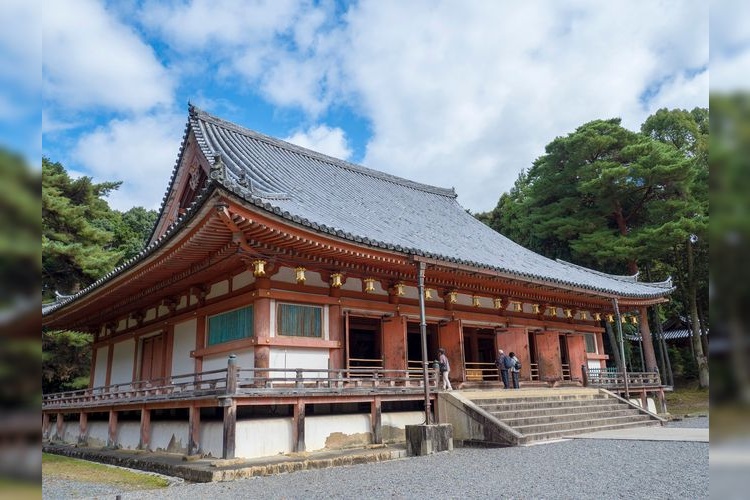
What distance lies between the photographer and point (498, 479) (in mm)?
7160

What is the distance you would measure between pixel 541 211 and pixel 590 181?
14.4 feet

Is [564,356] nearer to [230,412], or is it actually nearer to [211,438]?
[211,438]

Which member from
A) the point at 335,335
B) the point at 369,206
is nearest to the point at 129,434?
the point at 335,335

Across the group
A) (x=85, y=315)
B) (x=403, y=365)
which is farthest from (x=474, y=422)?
(x=85, y=315)

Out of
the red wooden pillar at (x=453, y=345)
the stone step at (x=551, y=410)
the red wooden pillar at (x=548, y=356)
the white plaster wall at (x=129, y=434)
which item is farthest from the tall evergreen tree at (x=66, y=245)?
the stone step at (x=551, y=410)

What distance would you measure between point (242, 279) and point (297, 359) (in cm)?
214

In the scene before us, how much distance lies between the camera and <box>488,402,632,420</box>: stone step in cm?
1198

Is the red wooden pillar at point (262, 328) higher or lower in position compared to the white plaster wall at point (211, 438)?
higher

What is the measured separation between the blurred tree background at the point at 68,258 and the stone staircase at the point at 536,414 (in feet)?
53.6

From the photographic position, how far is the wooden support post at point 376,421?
10.9 meters

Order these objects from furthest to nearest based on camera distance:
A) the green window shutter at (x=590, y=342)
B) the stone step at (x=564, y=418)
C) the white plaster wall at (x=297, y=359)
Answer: the green window shutter at (x=590, y=342), the stone step at (x=564, y=418), the white plaster wall at (x=297, y=359)

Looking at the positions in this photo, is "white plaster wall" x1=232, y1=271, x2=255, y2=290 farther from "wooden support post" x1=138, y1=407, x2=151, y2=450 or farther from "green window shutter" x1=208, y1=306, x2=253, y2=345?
"wooden support post" x1=138, y1=407, x2=151, y2=450

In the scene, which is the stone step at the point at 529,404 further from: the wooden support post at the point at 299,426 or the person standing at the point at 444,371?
the wooden support post at the point at 299,426

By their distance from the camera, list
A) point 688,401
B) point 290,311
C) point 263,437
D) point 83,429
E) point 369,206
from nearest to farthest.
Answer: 1. point 263,437
2. point 290,311
3. point 83,429
4. point 369,206
5. point 688,401
